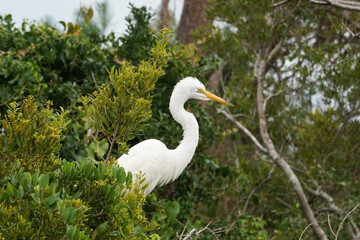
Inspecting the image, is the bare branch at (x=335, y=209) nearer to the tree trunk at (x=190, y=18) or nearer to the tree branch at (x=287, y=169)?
the tree branch at (x=287, y=169)

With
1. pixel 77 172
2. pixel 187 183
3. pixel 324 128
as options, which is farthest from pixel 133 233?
pixel 324 128

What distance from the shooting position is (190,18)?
8.48 metres

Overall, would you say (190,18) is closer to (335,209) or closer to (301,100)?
(301,100)

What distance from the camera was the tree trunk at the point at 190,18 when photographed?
839 centimetres

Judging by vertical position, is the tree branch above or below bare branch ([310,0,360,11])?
below

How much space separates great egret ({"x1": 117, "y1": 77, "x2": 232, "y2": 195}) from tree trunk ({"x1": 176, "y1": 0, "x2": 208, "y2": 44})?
415 cm

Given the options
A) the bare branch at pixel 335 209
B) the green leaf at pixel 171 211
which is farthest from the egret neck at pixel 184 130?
the bare branch at pixel 335 209

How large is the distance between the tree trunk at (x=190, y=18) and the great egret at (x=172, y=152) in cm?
415

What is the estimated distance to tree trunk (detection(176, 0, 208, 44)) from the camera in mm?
8391

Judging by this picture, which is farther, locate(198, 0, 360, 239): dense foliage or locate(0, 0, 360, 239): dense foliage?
locate(198, 0, 360, 239): dense foliage

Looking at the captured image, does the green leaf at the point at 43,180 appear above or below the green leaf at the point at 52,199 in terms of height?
above

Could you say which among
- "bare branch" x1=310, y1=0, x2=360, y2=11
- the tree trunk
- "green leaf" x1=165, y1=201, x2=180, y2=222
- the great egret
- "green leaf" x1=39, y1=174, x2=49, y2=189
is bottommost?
"green leaf" x1=165, y1=201, x2=180, y2=222

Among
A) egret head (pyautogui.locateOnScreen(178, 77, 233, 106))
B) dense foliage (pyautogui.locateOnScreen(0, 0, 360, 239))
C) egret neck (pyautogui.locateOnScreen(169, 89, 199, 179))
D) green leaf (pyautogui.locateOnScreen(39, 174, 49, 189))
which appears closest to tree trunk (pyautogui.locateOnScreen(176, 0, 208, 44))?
dense foliage (pyautogui.locateOnScreen(0, 0, 360, 239))

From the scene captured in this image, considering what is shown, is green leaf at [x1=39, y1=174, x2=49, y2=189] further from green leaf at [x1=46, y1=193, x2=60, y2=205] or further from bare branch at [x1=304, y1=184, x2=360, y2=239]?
bare branch at [x1=304, y1=184, x2=360, y2=239]
